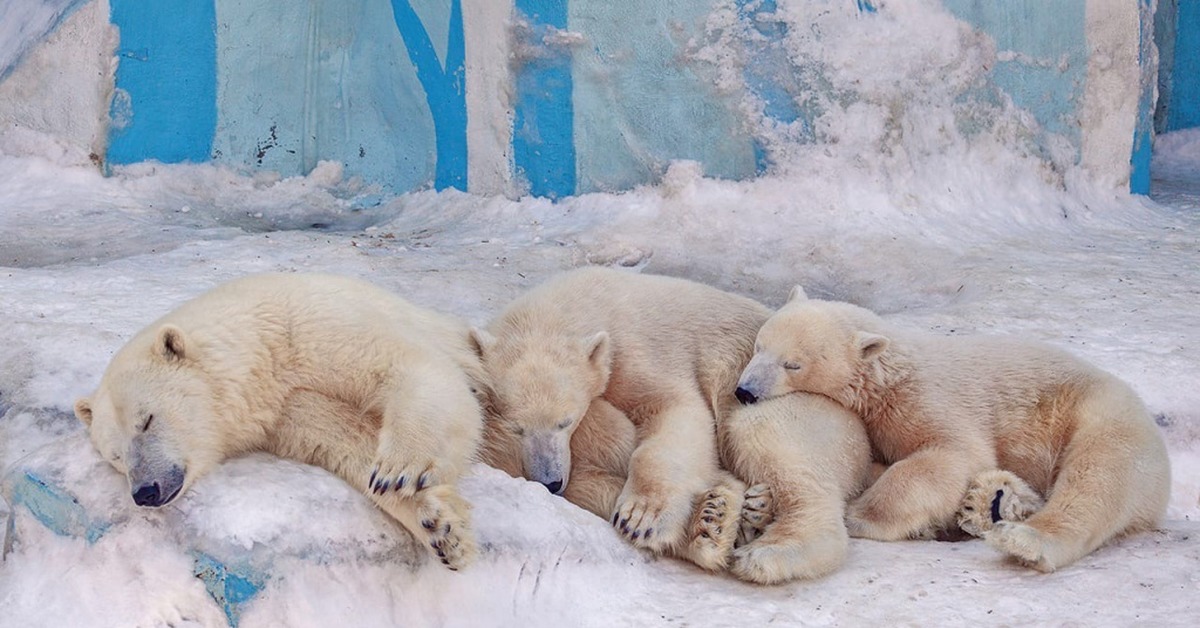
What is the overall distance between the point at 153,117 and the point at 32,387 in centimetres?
322

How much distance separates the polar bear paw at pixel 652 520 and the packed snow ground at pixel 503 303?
0.05 meters

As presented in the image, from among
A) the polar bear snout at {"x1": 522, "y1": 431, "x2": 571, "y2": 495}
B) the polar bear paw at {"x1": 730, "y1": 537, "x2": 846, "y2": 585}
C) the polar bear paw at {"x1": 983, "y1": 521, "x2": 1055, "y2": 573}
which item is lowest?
the polar bear paw at {"x1": 730, "y1": 537, "x2": 846, "y2": 585}

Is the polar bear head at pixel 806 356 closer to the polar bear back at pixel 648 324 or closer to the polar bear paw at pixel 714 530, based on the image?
the polar bear back at pixel 648 324

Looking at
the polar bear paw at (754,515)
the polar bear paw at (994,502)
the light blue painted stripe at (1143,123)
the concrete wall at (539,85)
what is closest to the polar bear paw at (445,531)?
the polar bear paw at (754,515)

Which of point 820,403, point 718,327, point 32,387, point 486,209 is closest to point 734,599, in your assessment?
point 820,403

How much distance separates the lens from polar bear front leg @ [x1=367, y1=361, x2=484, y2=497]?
2.47m

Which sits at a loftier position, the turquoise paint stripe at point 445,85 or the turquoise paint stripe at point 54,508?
the turquoise paint stripe at point 445,85

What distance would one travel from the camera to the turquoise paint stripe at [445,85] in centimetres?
619

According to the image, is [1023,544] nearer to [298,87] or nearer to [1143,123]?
[1143,123]

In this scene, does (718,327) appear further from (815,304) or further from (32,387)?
(32,387)

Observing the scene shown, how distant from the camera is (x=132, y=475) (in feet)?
7.91

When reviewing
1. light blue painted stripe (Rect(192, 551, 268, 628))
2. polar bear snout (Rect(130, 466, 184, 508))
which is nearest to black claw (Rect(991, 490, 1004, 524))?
light blue painted stripe (Rect(192, 551, 268, 628))

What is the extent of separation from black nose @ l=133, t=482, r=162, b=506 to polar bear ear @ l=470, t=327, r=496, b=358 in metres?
1.09

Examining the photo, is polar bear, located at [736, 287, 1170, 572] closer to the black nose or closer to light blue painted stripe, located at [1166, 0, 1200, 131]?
the black nose
